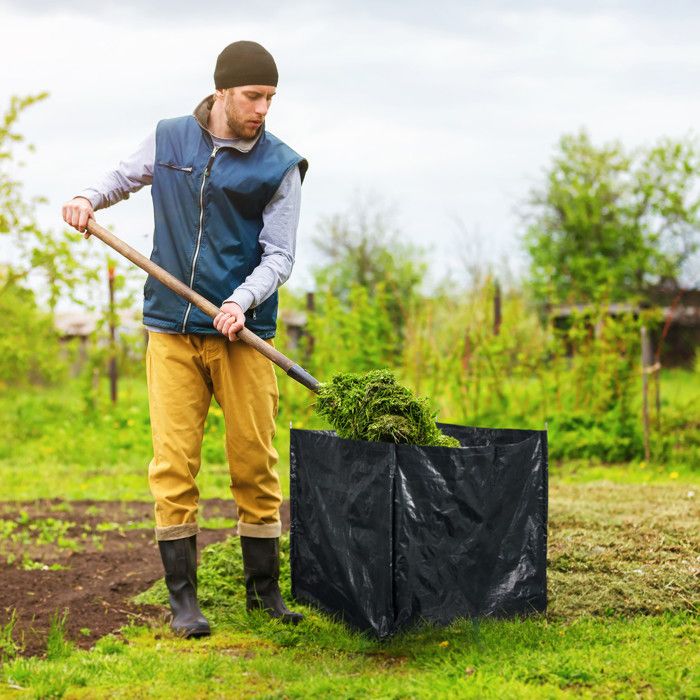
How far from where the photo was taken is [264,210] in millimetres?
3955

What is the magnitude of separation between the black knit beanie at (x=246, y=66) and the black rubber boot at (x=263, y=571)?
5.93 ft

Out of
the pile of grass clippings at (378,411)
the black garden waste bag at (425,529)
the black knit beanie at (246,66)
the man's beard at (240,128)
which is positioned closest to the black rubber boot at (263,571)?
the black garden waste bag at (425,529)

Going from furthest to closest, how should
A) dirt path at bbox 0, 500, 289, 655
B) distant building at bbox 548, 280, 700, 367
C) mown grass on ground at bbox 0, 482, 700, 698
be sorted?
distant building at bbox 548, 280, 700, 367 → dirt path at bbox 0, 500, 289, 655 → mown grass on ground at bbox 0, 482, 700, 698

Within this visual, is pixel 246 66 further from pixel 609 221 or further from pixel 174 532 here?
pixel 609 221

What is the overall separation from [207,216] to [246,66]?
1.92 ft

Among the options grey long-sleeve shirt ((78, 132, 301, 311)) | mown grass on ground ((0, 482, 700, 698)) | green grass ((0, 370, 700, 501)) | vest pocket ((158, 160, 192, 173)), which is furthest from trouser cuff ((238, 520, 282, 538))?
green grass ((0, 370, 700, 501))

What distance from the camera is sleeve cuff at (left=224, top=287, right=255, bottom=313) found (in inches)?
146

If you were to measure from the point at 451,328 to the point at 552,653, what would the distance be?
22.6 feet

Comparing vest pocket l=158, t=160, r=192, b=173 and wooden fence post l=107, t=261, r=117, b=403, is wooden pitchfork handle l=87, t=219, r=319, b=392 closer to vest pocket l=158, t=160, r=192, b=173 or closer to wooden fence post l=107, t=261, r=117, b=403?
vest pocket l=158, t=160, r=192, b=173

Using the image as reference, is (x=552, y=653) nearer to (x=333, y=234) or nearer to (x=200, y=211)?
(x=200, y=211)

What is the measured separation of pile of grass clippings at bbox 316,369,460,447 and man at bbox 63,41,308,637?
0.35 metres

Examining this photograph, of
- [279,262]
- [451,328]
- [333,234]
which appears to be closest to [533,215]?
[333,234]

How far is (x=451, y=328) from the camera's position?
33.1 feet

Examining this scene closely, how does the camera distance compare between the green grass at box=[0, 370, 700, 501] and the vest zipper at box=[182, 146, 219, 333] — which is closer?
the vest zipper at box=[182, 146, 219, 333]
